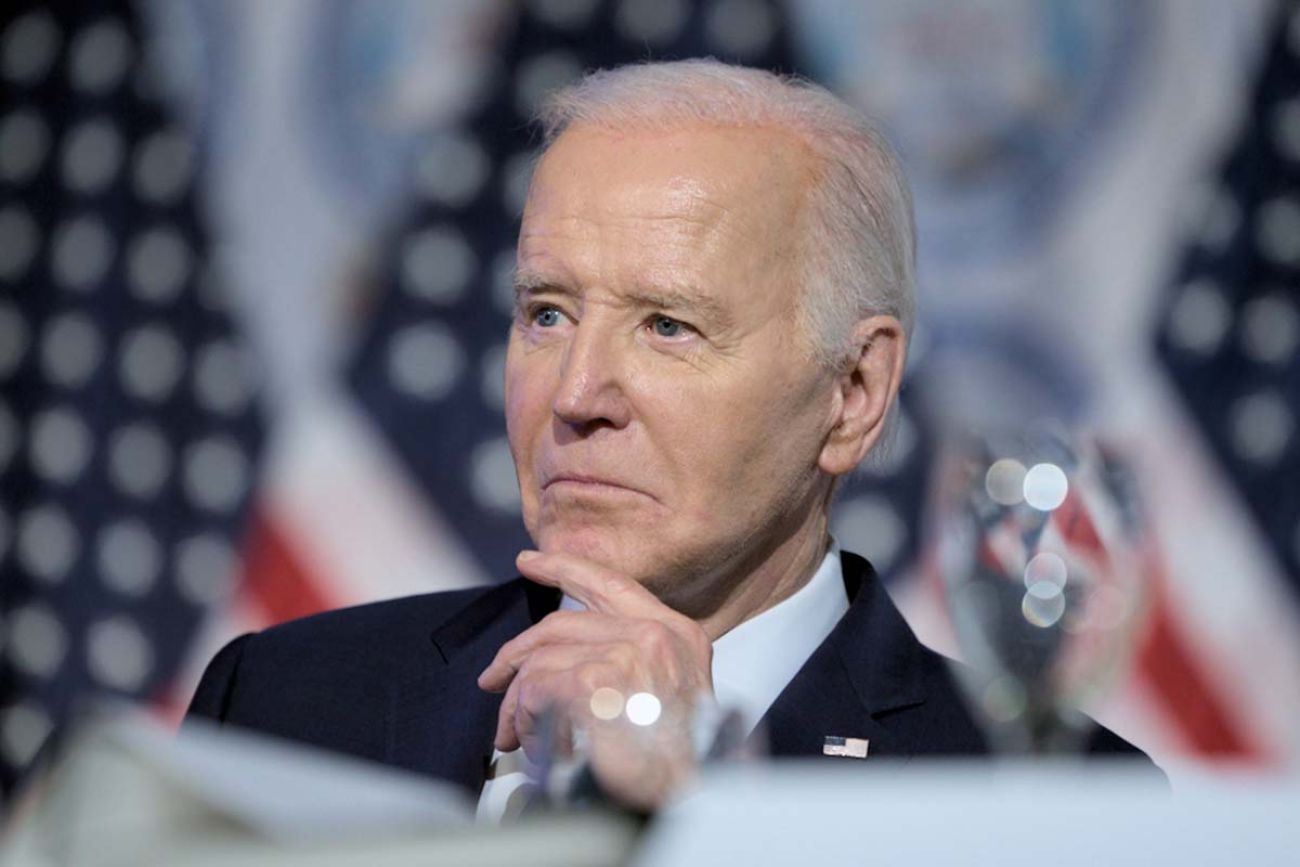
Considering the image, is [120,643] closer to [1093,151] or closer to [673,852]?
[1093,151]

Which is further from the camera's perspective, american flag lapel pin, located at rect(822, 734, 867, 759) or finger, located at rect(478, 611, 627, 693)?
american flag lapel pin, located at rect(822, 734, 867, 759)

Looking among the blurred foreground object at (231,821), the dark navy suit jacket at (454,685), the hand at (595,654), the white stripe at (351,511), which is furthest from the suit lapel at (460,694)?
the white stripe at (351,511)

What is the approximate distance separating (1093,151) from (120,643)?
7.43ft

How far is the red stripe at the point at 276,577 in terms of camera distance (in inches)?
140

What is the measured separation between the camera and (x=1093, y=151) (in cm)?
346

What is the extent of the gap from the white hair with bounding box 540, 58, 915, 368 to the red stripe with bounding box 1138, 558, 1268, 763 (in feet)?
5.44

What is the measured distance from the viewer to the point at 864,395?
1965mm

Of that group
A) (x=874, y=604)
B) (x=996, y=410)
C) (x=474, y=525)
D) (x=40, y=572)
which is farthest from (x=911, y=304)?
(x=40, y=572)

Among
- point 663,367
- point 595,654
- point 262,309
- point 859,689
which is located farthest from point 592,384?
point 262,309

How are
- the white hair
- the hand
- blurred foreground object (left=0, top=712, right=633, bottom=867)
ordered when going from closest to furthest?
blurred foreground object (left=0, top=712, right=633, bottom=867), the hand, the white hair

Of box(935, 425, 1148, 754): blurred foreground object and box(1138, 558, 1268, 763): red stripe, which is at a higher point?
box(935, 425, 1148, 754): blurred foreground object

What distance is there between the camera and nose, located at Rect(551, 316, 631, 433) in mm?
1744

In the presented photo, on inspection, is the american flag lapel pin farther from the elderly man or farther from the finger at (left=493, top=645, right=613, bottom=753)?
the finger at (left=493, top=645, right=613, bottom=753)

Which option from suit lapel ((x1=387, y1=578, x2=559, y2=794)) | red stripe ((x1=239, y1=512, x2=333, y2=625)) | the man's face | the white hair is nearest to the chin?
the man's face
